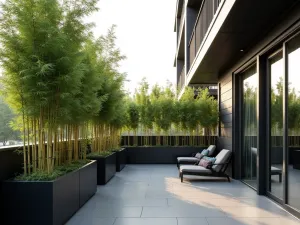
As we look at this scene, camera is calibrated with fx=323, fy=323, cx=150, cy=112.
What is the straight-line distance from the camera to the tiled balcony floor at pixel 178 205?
402cm

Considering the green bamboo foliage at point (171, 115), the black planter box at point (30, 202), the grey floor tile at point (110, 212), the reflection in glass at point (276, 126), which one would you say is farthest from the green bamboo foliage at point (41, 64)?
the green bamboo foliage at point (171, 115)

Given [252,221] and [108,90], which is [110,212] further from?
[108,90]

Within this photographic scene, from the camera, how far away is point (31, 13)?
3.64 metres

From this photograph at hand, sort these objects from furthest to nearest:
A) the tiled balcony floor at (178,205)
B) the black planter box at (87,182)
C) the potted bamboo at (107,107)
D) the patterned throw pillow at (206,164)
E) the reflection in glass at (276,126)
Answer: the patterned throw pillow at (206,164), the potted bamboo at (107,107), the reflection in glass at (276,126), the black planter box at (87,182), the tiled balcony floor at (178,205)

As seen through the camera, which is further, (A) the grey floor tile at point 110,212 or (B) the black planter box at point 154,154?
(B) the black planter box at point 154,154

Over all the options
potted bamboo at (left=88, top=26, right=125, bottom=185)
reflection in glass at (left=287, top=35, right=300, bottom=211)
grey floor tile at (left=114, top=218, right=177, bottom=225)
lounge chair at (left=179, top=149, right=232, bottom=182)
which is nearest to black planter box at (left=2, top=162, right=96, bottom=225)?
grey floor tile at (left=114, top=218, right=177, bottom=225)

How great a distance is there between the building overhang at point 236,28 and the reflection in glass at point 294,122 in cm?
50

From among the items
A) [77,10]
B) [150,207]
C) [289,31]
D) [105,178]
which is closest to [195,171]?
[105,178]

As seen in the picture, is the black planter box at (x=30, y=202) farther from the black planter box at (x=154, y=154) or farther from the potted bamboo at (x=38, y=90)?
the black planter box at (x=154, y=154)

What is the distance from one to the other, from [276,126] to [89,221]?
307 centimetres

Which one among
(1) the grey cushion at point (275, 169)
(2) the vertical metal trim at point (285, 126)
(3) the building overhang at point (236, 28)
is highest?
(3) the building overhang at point (236, 28)

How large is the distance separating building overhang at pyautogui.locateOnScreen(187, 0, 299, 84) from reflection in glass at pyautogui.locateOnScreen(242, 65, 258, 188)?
0.58 metres

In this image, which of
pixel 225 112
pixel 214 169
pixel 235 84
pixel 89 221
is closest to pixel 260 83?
pixel 235 84

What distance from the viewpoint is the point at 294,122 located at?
14.0ft
